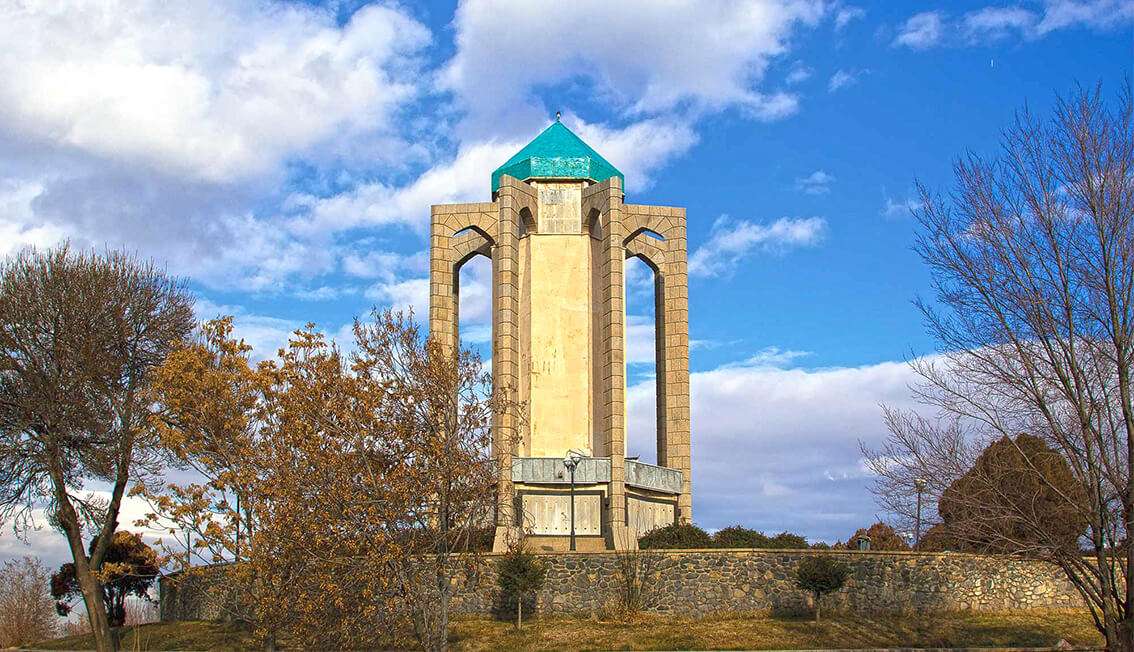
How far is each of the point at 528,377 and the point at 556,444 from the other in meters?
2.55

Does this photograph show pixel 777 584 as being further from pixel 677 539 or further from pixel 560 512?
pixel 560 512

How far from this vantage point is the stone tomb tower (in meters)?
35.8

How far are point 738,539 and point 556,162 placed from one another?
1589 cm

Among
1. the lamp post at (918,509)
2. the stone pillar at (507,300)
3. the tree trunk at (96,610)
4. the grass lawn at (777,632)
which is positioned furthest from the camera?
the stone pillar at (507,300)

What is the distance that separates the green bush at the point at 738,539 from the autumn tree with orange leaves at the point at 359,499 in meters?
11.1

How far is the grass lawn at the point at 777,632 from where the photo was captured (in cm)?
2602

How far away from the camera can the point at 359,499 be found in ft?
68.6

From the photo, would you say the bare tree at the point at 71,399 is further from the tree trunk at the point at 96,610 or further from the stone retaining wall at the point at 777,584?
the stone retaining wall at the point at 777,584

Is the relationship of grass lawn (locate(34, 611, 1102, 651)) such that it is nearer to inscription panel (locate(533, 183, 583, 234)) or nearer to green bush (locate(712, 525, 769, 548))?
green bush (locate(712, 525, 769, 548))

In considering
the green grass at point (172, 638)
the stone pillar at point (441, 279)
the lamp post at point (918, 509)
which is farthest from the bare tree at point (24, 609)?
the lamp post at point (918, 509)

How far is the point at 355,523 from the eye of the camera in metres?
21.0

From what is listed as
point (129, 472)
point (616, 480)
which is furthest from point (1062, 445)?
point (129, 472)

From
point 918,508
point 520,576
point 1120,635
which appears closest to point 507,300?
point 520,576

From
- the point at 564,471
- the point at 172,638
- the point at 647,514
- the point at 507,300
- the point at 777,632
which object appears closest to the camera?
the point at 777,632
